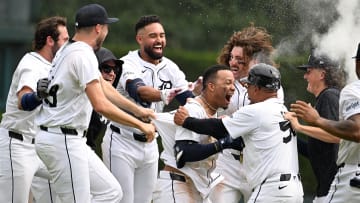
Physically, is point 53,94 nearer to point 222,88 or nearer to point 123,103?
point 123,103

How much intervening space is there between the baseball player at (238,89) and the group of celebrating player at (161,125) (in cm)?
1

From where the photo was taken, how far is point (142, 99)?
12719 mm

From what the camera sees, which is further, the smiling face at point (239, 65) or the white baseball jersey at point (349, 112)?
the smiling face at point (239, 65)

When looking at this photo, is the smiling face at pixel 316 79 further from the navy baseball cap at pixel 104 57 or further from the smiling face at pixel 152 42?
the navy baseball cap at pixel 104 57

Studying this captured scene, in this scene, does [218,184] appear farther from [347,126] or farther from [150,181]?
[347,126]

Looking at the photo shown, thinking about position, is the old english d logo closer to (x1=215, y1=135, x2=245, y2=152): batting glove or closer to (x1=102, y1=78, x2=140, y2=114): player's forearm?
(x1=102, y1=78, x2=140, y2=114): player's forearm

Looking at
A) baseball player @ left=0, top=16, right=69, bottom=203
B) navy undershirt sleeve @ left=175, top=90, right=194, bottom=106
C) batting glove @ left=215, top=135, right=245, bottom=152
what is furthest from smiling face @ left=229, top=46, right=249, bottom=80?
baseball player @ left=0, top=16, right=69, bottom=203

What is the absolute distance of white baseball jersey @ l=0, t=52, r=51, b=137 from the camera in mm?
12133

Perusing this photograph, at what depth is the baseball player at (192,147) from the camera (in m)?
11.6

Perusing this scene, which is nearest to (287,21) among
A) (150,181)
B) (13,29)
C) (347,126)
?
(150,181)

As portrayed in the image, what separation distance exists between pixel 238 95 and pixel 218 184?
38.7 inches

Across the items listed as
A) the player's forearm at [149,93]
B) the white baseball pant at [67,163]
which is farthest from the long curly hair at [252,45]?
the white baseball pant at [67,163]

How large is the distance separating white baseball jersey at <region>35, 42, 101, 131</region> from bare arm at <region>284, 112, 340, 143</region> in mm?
1807

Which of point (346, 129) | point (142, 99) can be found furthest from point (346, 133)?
point (142, 99)
